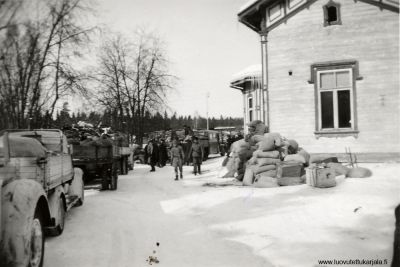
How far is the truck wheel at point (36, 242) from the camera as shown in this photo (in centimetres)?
427

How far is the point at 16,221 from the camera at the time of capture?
3.91 metres

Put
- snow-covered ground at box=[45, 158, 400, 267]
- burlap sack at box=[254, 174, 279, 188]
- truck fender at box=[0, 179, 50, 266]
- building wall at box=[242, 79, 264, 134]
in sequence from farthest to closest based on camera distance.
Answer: building wall at box=[242, 79, 264, 134]
burlap sack at box=[254, 174, 279, 188]
snow-covered ground at box=[45, 158, 400, 267]
truck fender at box=[0, 179, 50, 266]

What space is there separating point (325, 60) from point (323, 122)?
1.98 metres

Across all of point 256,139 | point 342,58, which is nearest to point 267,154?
point 256,139

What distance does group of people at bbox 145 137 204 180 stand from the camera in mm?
14885

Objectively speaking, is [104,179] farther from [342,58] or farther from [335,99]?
[342,58]

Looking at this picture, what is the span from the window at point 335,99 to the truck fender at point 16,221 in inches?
396

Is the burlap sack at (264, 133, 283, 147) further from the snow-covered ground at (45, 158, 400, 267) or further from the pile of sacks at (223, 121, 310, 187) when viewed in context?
the snow-covered ground at (45, 158, 400, 267)

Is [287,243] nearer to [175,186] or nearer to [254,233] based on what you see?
[254,233]

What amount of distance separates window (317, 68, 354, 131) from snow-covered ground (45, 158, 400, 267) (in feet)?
7.11

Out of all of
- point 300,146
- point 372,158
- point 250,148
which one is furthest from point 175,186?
point 372,158

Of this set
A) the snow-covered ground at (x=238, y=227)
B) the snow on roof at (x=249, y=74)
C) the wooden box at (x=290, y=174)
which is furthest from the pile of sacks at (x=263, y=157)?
the snow on roof at (x=249, y=74)

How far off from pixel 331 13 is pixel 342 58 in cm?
152

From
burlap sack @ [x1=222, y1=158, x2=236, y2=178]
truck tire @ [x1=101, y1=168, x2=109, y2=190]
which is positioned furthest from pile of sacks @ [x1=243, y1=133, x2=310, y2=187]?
truck tire @ [x1=101, y1=168, x2=109, y2=190]
